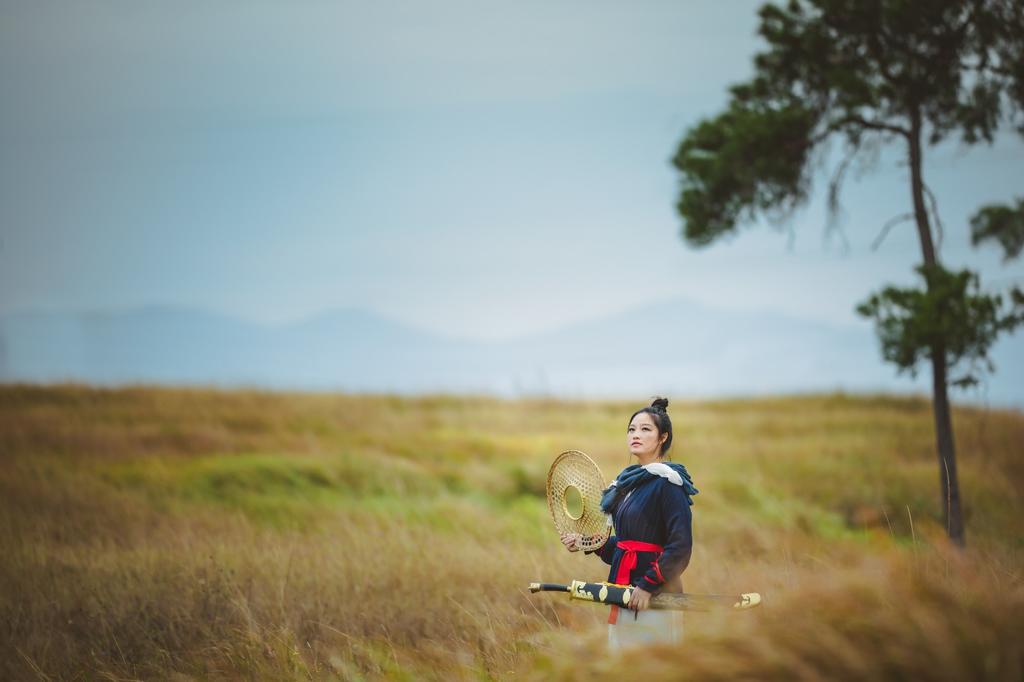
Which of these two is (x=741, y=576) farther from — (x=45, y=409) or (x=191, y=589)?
(x=45, y=409)

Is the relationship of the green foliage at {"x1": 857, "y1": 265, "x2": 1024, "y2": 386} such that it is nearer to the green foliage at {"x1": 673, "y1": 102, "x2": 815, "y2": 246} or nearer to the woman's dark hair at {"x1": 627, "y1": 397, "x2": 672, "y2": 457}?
the green foliage at {"x1": 673, "y1": 102, "x2": 815, "y2": 246}

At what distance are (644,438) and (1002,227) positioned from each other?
9.11 meters

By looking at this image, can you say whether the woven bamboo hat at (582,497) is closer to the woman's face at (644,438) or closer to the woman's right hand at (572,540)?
the woman's right hand at (572,540)

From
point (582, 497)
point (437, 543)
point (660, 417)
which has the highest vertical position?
point (660, 417)

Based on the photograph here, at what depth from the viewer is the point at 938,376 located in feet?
32.7

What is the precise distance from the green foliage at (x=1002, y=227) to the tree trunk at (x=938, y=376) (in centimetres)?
146

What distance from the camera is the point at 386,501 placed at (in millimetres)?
12000

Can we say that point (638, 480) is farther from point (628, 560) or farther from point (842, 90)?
point (842, 90)

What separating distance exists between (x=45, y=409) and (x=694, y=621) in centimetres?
1693

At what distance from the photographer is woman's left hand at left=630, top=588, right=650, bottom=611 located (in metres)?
4.00

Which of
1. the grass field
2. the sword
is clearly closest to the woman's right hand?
the sword

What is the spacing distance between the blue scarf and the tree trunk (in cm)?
618

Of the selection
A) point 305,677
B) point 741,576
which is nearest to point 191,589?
point 305,677

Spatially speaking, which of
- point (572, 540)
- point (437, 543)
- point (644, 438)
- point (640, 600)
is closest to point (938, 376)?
point (437, 543)
